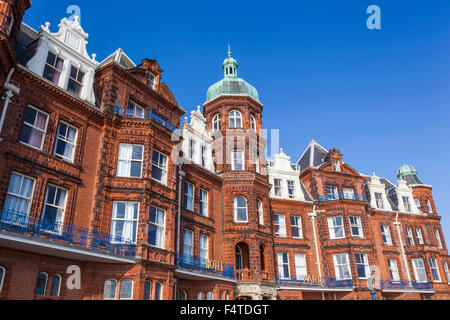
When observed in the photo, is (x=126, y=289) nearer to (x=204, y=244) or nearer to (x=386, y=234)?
(x=204, y=244)

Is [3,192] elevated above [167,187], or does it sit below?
below

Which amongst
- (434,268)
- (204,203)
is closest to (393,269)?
(434,268)

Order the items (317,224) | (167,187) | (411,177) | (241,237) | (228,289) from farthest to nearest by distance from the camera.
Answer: (411,177) → (317,224) → (241,237) → (228,289) → (167,187)

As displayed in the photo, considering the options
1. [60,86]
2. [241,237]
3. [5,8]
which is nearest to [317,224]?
[241,237]

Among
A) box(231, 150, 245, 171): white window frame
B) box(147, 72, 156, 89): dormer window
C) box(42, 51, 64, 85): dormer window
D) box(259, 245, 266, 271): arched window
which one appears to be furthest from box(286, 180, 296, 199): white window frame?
box(42, 51, 64, 85): dormer window

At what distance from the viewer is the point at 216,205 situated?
1104 inches

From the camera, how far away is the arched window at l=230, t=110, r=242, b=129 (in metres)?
32.5

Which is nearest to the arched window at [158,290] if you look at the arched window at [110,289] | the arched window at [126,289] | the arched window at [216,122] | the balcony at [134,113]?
the arched window at [126,289]

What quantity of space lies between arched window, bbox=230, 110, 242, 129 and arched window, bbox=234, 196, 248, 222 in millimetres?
7402

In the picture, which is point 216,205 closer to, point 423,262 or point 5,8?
point 5,8

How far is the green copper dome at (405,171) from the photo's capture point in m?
47.1

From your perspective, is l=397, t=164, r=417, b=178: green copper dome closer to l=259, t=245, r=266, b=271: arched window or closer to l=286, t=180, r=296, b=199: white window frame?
l=286, t=180, r=296, b=199: white window frame
